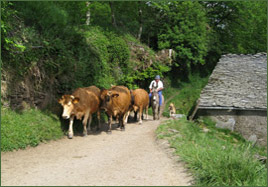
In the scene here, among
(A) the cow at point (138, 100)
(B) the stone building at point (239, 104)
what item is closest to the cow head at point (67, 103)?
(A) the cow at point (138, 100)

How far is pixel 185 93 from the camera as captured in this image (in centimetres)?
2905

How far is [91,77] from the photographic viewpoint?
493 inches

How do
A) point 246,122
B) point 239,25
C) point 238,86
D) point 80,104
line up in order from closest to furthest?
1. point 80,104
2. point 246,122
3. point 238,86
4. point 239,25

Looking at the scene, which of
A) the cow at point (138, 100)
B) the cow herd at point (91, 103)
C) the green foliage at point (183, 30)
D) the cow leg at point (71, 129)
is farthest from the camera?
the green foliage at point (183, 30)

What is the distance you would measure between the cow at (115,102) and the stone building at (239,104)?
20.1 feet

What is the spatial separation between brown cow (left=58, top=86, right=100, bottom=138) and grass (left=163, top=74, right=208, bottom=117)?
15187mm

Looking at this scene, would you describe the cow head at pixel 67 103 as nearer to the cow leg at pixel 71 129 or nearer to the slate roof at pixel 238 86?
the cow leg at pixel 71 129

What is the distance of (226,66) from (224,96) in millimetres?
4541

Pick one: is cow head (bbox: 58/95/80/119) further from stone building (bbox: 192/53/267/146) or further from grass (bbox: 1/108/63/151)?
stone building (bbox: 192/53/267/146)

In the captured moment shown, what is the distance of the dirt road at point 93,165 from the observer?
5305mm

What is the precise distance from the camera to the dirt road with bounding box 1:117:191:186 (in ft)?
17.4

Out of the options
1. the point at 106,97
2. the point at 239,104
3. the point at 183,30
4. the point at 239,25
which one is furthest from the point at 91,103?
the point at 239,25

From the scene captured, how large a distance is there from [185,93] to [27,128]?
73.9 ft

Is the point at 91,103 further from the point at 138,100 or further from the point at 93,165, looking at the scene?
the point at 93,165
